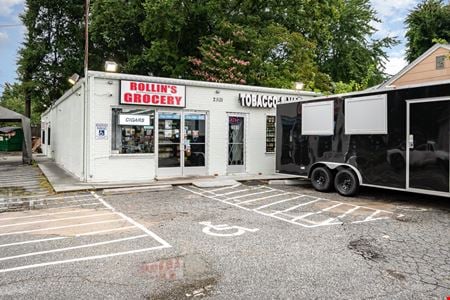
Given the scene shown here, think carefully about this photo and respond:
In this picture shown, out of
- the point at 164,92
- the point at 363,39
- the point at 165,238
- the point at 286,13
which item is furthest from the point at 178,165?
the point at 363,39

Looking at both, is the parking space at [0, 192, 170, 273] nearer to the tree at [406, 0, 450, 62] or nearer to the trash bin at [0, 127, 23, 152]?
the tree at [406, 0, 450, 62]

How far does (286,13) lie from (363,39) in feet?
40.4

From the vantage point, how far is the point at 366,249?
5195 millimetres

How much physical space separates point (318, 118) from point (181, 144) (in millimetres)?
4662

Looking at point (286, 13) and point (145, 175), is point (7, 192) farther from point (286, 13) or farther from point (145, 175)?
point (286, 13)

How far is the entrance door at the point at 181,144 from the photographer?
40.1 ft

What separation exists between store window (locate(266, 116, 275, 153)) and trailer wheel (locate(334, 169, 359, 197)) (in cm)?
462

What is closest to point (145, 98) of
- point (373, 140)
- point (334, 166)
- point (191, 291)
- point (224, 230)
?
point (334, 166)

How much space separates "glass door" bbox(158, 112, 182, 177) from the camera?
1215 centimetres

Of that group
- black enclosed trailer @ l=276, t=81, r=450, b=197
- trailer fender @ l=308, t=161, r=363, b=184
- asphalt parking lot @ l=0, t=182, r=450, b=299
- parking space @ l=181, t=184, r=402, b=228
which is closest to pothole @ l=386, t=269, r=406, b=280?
asphalt parking lot @ l=0, t=182, r=450, b=299

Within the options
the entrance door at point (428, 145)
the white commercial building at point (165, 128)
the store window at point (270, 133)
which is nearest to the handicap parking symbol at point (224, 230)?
the entrance door at point (428, 145)

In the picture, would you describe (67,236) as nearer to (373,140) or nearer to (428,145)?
(373,140)

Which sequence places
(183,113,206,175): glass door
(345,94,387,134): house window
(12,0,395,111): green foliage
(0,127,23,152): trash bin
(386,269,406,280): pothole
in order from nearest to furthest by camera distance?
1. (386,269,406,280): pothole
2. (345,94,387,134): house window
3. (183,113,206,175): glass door
4. (12,0,395,111): green foliage
5. (0,127,23,152): trash bin

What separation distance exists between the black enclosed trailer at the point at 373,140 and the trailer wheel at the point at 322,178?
27mm
